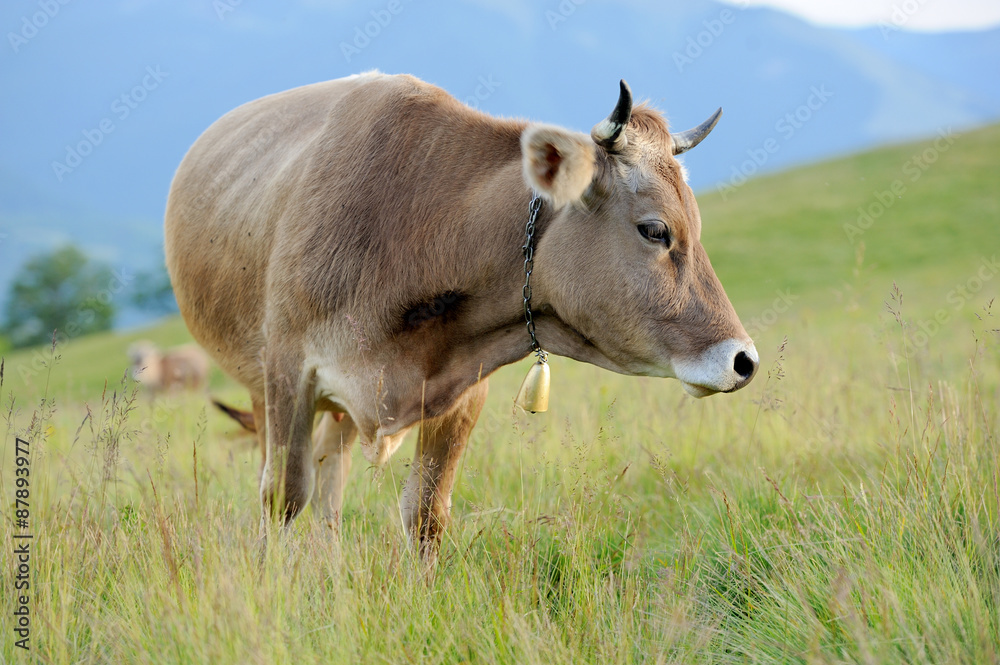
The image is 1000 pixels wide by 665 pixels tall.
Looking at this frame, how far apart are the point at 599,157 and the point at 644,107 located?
1.83 ft

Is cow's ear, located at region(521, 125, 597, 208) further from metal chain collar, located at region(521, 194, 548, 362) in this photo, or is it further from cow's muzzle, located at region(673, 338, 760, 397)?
cow's muzzle, located at region(673, 338, 760, 397)

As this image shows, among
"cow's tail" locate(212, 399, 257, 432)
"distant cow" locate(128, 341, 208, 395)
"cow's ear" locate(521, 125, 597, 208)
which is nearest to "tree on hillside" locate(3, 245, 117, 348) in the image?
"distant cow" locate(128, 341, 208, 395)

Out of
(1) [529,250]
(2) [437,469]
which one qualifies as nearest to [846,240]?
(2) [437,469]

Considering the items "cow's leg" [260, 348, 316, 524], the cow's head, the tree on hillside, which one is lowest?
the tree on hillside

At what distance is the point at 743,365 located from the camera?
3090 millimetres

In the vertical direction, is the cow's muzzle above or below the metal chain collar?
below

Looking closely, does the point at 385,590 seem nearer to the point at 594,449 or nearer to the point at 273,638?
the point at 273,638

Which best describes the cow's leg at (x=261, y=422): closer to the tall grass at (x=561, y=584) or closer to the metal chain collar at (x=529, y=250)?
the tall grass at (x=561, y=584)

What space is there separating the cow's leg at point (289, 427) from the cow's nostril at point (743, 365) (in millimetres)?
2052

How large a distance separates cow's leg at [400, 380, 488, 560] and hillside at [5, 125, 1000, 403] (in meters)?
14.3

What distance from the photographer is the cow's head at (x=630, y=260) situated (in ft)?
10.2

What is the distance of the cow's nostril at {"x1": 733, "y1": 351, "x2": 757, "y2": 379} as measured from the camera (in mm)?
3078

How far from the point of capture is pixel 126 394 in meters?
3.43

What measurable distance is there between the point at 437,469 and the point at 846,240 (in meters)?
29.6
